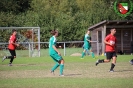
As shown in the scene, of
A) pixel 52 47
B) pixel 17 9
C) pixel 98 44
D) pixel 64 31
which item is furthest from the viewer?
pixel 17 9

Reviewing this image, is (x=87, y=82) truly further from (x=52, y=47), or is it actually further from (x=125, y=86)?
(x=52, y=47)

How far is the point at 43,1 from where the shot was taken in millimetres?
78500

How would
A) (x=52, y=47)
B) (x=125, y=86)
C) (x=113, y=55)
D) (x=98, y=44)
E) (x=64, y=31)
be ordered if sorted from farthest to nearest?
(x=64, y=31) → (x=98, y=44) → (x=113, y=55) → (x=52, y=47) → (x=125, y=86)

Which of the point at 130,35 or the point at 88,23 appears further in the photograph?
the point at 88,23

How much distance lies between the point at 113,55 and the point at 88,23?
34292 millimetres

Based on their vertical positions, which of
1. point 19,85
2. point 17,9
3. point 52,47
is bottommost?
point 19,85

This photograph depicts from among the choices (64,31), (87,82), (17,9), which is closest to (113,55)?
(87,82)

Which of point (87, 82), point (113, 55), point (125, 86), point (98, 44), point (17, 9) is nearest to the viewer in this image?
point (125, 86)

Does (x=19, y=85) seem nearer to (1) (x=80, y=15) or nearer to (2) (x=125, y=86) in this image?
(2) (x=125, y=86)

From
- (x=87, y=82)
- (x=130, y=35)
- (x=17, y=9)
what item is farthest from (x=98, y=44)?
(x=17, y=9)

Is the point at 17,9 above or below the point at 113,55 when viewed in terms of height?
above

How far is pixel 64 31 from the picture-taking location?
51969 mm

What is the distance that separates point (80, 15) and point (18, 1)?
24643 mm

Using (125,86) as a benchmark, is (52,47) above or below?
above
